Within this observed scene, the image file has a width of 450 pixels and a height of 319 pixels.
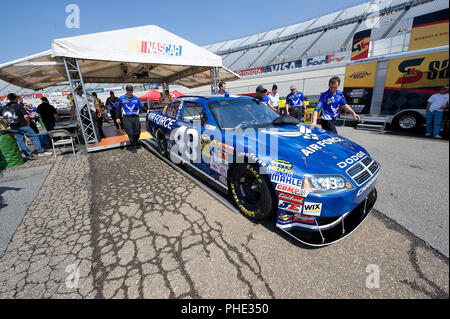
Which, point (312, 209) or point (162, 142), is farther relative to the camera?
point (162, 142)

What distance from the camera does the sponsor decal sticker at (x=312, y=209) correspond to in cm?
182

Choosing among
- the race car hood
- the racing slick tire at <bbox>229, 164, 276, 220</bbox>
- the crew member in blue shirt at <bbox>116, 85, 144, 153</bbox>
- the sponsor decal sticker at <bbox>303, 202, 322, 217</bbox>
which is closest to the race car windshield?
the race car hood

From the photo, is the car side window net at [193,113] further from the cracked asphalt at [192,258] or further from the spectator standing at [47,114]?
the spectator standing at [47,114]

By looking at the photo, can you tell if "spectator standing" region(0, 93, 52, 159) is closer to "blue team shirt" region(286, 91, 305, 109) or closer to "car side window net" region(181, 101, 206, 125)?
"car side window net" region(181, 101, 206, 125)

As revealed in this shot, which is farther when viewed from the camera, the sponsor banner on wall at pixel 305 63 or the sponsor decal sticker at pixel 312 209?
the sponsor banner on wall at pixel 305 63

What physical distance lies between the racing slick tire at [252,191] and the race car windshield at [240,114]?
71 cm

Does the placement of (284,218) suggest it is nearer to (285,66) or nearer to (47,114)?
(47,114)

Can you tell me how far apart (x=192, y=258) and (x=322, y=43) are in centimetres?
3992

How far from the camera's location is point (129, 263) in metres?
1.91

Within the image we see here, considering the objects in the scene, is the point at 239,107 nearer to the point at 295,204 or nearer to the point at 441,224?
the point at 295,204

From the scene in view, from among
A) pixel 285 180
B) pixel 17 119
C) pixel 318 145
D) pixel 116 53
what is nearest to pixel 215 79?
pixel 116 53

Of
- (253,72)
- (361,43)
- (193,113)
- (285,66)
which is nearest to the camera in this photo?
(193,113)

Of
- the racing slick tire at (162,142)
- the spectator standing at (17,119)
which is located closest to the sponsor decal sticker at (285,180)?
the racing slick tire at (162,142)

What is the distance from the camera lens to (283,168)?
1.99 meters
